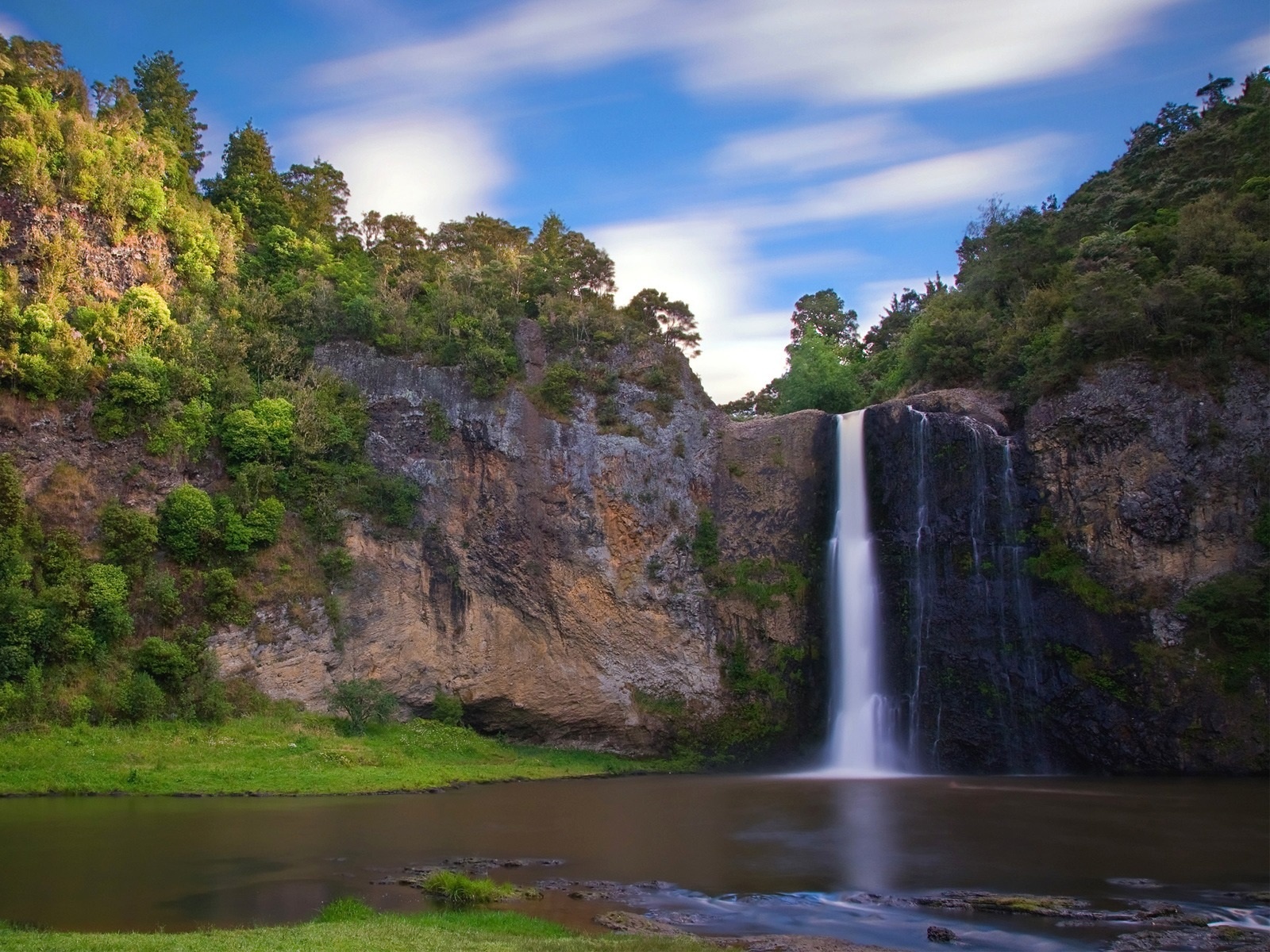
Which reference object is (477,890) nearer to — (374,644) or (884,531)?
(374,644)

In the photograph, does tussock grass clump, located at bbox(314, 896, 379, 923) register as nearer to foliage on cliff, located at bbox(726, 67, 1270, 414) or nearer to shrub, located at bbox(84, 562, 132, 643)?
shrub, located at bbox(84, 562, 132, 643)

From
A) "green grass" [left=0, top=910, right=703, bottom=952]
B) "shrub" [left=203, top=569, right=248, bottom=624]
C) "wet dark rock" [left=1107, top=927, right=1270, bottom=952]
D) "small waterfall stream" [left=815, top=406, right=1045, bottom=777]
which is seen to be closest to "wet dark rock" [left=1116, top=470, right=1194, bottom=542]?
"small waterfall stream" [left=815, top=406, right=1045, bottom=777]

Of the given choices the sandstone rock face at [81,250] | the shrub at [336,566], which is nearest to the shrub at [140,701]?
the shrub at [336,566]

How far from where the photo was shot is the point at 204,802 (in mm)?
22500

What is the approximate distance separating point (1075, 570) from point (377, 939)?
96.5 feet

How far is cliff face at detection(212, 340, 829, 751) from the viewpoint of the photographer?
34062 mm

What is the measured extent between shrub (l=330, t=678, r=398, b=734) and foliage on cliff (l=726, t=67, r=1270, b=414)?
25.4m

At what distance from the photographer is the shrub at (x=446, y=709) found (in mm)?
33438

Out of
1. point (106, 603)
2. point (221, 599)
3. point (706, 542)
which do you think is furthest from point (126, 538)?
point (706, 542)

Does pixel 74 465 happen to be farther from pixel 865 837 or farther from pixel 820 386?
pixel 820 386

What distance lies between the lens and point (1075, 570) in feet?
111

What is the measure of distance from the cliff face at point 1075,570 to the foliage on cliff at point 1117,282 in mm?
1655

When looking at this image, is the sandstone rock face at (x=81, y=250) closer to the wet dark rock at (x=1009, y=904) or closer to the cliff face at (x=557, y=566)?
the cliff face at (x=557, y=566)

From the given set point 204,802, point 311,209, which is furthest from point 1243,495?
point 311,209
